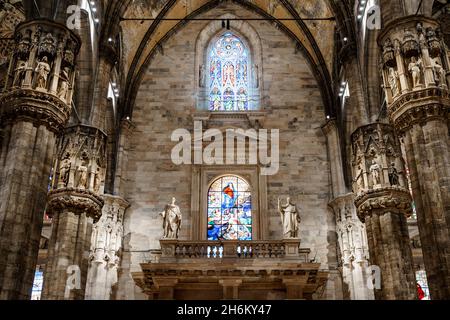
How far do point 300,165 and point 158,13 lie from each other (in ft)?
28.9

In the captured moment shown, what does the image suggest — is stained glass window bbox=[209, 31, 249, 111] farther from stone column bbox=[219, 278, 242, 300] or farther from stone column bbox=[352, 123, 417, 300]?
stone column bbox=[219, 278, 242, 300]

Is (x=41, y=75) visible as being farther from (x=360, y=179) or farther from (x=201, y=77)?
(x=201, y=77)

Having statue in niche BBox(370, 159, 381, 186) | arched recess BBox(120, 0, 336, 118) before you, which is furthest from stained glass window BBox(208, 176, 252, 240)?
statue in niche BBox(370, 159, 381, 186)

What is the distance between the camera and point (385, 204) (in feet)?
50.4

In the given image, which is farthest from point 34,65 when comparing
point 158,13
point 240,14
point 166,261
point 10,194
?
point 240,14

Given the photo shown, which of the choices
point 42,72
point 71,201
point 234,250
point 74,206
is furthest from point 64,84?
point 234,250

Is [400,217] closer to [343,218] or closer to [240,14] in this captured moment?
[343,218]

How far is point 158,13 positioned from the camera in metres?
23.8

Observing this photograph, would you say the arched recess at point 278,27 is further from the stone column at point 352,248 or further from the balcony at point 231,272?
the balcony at point 231,272

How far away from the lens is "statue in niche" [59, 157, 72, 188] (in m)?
16.2

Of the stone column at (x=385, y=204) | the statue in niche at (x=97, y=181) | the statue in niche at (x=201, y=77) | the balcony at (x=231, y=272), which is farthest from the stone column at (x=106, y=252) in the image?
the stone column at (x=385, y=204)

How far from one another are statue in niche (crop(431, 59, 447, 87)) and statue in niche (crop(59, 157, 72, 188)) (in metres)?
10.2

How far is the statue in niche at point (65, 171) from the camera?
16.2 meters

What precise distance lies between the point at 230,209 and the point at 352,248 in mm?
4861
